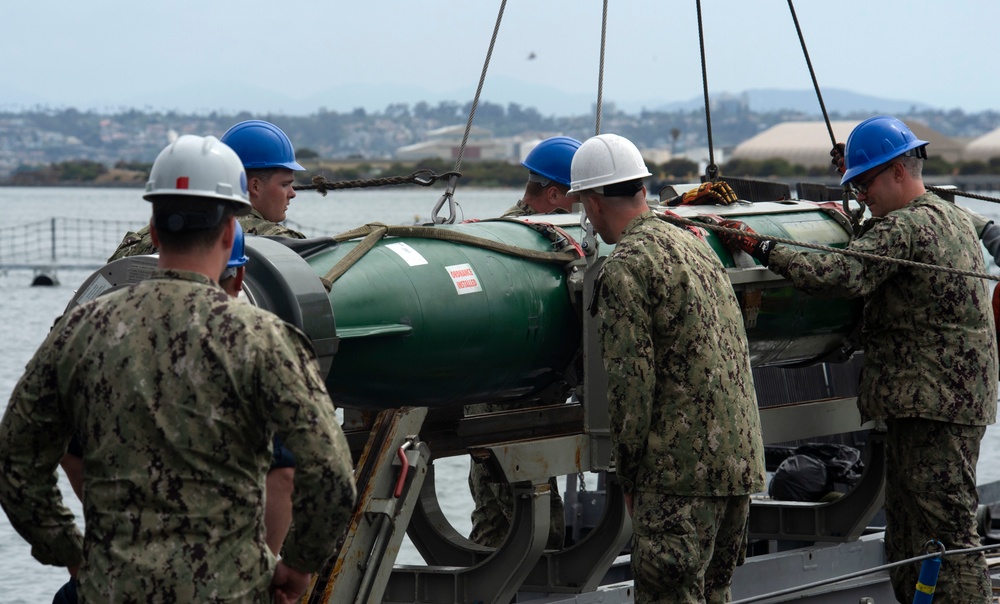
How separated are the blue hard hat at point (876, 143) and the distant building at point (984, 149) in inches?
5270

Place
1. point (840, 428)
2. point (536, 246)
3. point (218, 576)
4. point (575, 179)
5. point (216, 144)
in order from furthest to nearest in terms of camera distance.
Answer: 1. point (840, 428)
2. point (536, 246)
3. point (575, 179)
4. point (216, 144)
5. point (218, 576)

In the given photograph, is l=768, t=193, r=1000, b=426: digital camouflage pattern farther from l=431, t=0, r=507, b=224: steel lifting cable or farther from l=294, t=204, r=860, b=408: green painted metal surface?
l=431, t=0, r=507, b=224: steel lifting cable

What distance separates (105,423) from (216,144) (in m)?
0.69

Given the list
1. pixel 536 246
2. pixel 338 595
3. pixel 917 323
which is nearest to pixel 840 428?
pixel 917 323

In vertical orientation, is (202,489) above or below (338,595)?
above

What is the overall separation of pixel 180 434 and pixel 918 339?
11.8 feet

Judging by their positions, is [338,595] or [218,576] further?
[338,595]

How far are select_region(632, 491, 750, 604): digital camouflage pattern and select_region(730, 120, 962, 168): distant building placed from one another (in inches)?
4926

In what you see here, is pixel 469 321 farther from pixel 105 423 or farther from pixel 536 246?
pixel 105 423

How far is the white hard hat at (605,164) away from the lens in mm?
4867

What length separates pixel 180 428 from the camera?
123 inches

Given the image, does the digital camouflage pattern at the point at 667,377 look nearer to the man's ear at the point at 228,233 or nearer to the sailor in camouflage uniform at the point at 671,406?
the sailor in camouflage uniform at the point at 671,406

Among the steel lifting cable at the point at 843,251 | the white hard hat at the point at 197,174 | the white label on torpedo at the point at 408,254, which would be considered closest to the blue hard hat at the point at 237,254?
the white hard hat at the point at 197,174

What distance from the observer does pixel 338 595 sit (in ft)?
15.5
